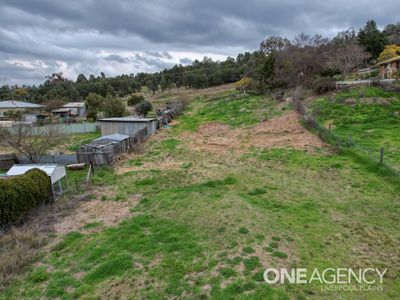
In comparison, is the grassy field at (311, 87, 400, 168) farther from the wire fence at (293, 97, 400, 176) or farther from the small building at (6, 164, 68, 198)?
the small building at (6, 164, 68, 198)

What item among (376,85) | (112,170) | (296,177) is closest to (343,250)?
(296,177)

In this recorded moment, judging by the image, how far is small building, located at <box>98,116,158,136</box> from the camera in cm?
2712

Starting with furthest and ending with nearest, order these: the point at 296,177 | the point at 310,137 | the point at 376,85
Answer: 1. the point at 376,85
2. the point at 310,137
3. the point at 296,177

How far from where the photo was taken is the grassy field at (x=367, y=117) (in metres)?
16.3

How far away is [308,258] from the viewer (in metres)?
6.65

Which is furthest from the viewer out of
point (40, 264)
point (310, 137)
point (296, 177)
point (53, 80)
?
point (53, 80)

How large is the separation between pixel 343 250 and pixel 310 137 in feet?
44.2

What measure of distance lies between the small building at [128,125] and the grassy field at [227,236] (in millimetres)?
12658

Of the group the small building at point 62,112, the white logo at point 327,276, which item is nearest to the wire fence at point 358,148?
the white logo at point 327,276

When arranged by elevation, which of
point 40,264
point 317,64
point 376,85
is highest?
point 317,64

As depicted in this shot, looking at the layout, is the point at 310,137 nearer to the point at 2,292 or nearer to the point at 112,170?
the point at 112,170

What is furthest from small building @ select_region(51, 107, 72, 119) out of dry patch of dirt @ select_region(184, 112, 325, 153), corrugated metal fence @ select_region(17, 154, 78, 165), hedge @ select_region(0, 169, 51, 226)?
hedge @ select_region(0, 169, 51, 226)

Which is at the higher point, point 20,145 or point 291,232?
point 20,145

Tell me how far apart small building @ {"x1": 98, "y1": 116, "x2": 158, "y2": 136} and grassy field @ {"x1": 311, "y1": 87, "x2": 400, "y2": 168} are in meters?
15.5
